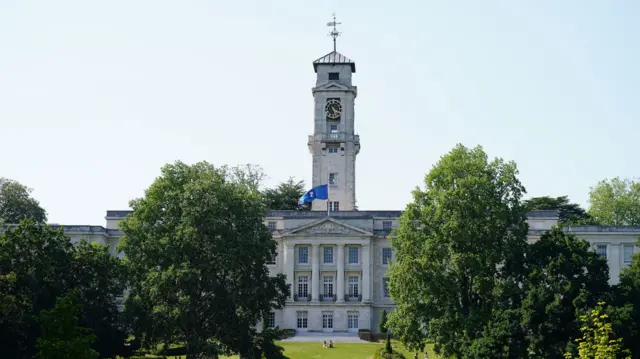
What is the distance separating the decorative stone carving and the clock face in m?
11.3

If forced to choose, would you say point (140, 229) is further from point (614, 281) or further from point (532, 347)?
point (614, 281)

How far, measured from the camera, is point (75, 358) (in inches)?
1598

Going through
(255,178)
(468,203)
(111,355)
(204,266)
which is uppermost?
(255,178)

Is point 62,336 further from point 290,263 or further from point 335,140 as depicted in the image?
point 335,140

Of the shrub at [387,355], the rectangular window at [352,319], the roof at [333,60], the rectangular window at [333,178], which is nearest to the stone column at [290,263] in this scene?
the rectangular window at [352,319]

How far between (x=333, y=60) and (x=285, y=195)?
22906 millimetres

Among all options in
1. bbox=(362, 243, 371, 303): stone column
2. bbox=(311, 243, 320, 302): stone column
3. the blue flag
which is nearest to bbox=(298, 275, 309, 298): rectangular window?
bbox=(311, 243, 320, 302): stone column

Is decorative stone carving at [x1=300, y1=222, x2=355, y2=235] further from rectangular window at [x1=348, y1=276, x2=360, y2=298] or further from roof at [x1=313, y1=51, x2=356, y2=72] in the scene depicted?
roof at [x1=313, y1=51, x2=356, y2=72]

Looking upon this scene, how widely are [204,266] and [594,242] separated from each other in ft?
147

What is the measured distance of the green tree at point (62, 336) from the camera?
1593 inches

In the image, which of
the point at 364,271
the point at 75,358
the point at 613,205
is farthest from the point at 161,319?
the point at 613,205

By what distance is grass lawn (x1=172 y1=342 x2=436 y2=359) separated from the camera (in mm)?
58391

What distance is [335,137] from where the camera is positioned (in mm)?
87375

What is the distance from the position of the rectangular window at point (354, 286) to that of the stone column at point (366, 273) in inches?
29.5
